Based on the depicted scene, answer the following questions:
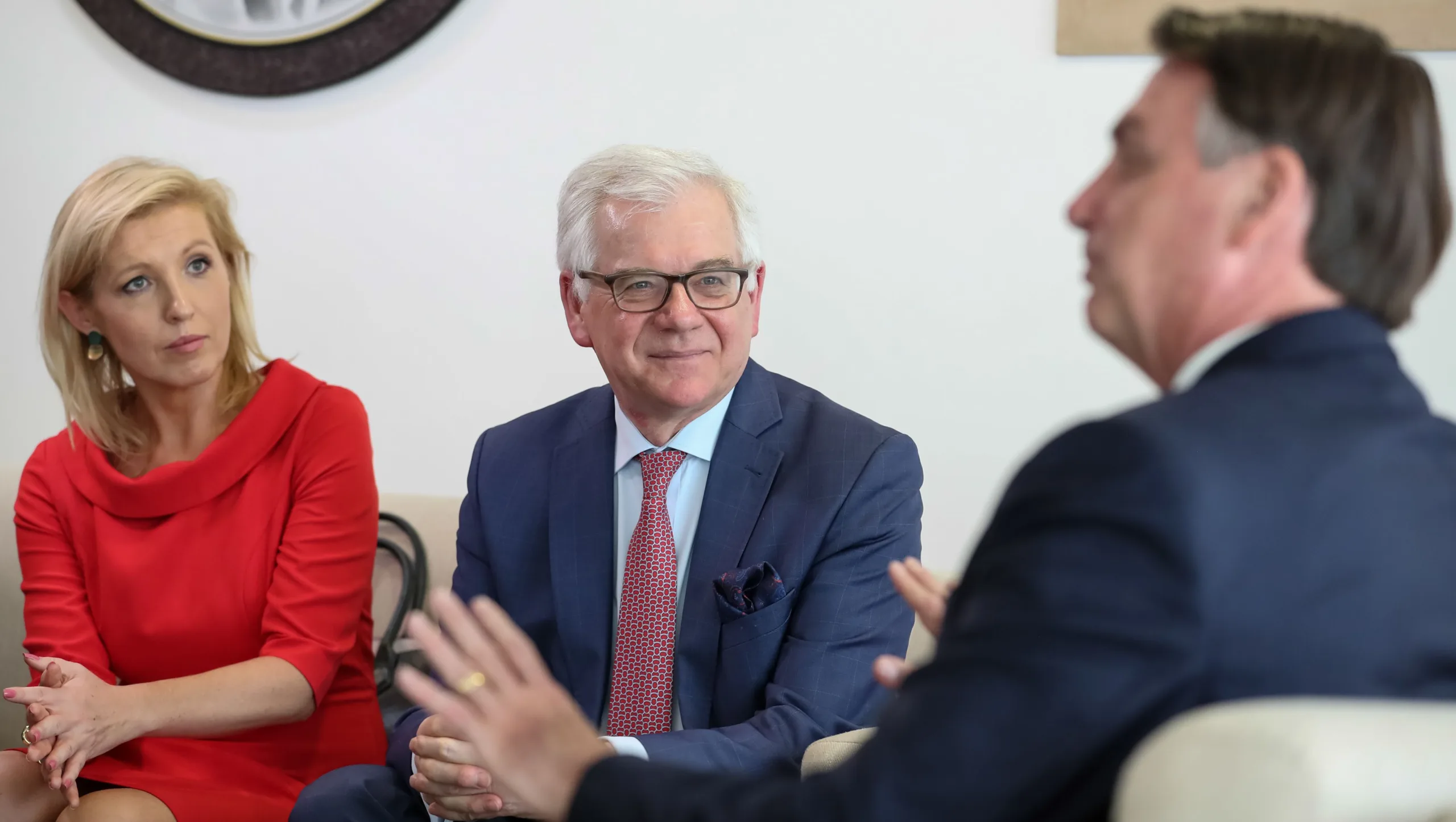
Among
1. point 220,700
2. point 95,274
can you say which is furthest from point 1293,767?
point 95,274

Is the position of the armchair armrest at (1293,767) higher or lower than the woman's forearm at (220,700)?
higher

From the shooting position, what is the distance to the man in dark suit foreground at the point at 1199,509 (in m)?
0.78

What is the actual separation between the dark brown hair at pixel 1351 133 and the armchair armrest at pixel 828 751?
889 mm

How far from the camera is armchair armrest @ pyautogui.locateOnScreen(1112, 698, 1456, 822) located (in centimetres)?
75

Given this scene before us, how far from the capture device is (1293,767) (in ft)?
2.45

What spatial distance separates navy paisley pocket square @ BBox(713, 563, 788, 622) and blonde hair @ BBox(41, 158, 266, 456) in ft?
3.39

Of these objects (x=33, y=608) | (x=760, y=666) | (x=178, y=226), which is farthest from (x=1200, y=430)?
(x=33, y=608)

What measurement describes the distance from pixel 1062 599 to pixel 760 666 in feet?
3.49

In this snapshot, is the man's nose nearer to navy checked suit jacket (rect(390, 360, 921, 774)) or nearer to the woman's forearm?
navy checked suit jacket (rect(390, 360, 921, 774))

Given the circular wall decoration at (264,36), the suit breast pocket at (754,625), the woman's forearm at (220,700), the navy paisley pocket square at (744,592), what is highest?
the circular wall decoration at (264,36)

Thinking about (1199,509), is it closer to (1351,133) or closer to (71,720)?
(1351,133)

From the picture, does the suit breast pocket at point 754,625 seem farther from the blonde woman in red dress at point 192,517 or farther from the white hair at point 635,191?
the blonde woman in red dress at point 192,517

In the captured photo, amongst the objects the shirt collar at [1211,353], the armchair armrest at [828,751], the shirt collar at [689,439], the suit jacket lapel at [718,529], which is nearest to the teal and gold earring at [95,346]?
the shirt collar at [689,439]

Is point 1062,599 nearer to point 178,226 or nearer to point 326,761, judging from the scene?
point 326,761
